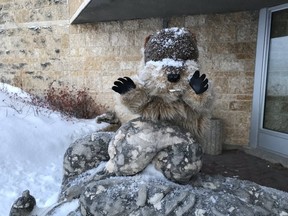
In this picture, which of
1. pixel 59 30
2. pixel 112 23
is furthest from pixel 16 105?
pixel 112 23

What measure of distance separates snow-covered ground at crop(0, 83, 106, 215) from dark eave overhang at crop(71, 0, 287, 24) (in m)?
1.64

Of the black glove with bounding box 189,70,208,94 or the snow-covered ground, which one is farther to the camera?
the snow-covered ground

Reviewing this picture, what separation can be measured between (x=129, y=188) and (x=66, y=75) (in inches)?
179

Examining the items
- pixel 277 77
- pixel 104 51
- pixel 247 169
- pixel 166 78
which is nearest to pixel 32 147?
pixel 104 51

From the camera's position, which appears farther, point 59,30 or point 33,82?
point 33,82

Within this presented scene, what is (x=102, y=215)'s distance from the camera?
1.09 metres

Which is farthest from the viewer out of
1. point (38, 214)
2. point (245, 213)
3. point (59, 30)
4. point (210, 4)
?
point (59, 30)

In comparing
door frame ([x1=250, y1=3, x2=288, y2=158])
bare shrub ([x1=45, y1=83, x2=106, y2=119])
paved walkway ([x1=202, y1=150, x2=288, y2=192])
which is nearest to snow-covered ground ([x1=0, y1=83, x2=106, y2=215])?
bare shrub ([x1=45, y1=83, x2=106, y2=119])

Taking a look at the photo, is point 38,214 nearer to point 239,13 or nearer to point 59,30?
point 239,13

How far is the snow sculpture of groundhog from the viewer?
1.18 meters

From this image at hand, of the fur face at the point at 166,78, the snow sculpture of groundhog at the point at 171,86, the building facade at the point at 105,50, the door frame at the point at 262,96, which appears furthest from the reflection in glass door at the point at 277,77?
the fur face at the point at 166,78

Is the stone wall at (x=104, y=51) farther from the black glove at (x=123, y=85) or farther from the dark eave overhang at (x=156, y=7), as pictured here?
the black glove at (x=123, y=85)

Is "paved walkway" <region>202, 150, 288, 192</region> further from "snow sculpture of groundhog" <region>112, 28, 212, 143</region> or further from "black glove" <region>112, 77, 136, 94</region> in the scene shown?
"black glove" <region>112, 77, 136, 94</region>

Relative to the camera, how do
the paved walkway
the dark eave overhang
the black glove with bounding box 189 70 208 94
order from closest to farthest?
the black glove with bounding box 189 70 208 94 < the paved walkway < the dark eave overhang
